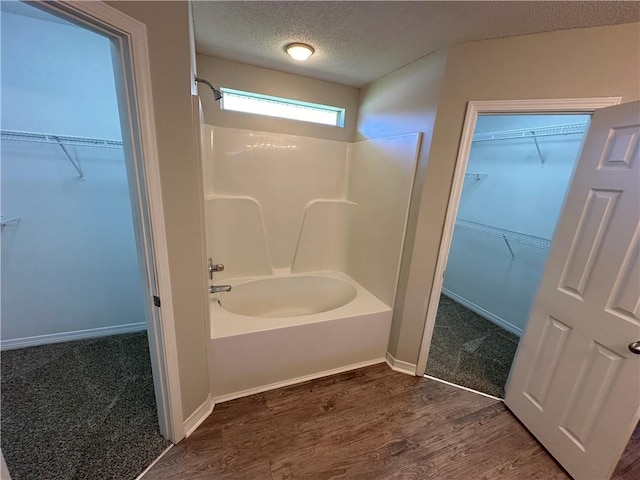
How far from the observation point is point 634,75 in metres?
1.32

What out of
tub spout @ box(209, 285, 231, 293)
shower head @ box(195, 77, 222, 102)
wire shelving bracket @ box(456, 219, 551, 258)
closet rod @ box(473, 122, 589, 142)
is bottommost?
tub spout @ box(209, 285, 231, 293)

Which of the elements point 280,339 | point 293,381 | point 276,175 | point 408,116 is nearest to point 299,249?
point 276,175

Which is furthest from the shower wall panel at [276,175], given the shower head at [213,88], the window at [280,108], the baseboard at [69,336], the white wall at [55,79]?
the baseboard at [69,336]

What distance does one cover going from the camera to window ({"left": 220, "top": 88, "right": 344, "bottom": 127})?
2.29 m

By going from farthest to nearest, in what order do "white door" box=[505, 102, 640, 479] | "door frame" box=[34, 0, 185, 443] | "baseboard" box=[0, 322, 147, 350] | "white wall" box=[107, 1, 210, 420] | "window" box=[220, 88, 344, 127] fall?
"window" box=[220, 88, 344, 127] → "baseboard" box=[0, 322, 147, 350] → "white door" box=[505, 102, 640, 479] → "white wall" box=[107, 1, 210, 420] → "door frame" box=[34, 0, 185, 443]

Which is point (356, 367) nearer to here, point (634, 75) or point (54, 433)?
point (54, 433)

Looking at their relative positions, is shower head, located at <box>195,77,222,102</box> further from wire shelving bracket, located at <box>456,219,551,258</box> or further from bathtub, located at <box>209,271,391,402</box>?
wire shelving bracket, located at <box>456,219,551,258</box>

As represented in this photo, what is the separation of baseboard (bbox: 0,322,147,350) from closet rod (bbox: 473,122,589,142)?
4.04 m

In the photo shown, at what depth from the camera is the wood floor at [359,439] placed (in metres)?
1.42

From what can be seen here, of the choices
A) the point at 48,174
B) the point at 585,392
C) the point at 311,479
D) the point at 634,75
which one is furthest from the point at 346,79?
the point at 311,479

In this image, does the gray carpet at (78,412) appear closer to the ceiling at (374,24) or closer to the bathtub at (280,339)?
the bathtub at (280,339)

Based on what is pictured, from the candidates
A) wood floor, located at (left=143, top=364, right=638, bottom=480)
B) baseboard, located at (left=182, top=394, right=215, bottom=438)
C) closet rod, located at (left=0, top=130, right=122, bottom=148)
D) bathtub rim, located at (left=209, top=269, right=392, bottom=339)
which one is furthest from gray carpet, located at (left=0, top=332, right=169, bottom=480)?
closet rod, located at (left=0, top=130, right=122, bottom=148)

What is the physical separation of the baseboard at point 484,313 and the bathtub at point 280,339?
156 centimetres

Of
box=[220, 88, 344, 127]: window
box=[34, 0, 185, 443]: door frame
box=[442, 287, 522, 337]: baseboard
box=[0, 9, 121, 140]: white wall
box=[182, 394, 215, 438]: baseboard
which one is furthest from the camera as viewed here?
box=[442, 287, 522, 337]: baseboard
